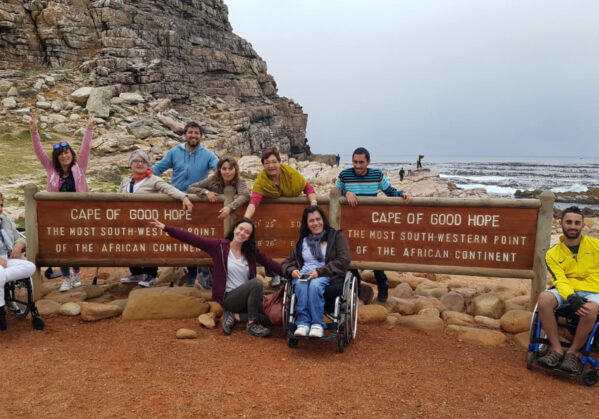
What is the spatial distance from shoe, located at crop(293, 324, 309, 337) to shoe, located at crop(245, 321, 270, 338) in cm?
67

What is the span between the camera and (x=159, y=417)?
3.40 meters

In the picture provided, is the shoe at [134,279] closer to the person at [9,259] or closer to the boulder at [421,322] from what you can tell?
the person at [9,259]

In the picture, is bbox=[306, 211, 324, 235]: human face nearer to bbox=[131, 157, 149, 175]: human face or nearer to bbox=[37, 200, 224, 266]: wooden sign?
bbox=[37, 200, 224, 266]: wooden sign

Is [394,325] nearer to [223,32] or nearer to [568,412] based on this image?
[568,412]

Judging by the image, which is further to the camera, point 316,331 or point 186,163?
point 186,163

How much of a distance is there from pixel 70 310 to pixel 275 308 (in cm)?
277

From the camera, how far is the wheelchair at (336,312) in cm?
458

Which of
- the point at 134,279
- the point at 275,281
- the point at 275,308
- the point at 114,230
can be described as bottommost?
the point at 134,279

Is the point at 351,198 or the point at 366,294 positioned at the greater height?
the point at 351,198

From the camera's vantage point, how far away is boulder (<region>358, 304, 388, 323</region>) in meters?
5.73

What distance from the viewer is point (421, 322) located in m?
5.62

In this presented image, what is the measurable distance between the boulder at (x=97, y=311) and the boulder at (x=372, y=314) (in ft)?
10.5

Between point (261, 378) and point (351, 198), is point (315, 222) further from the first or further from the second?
point (261, 378)

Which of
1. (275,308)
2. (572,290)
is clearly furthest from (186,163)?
(572,290)
